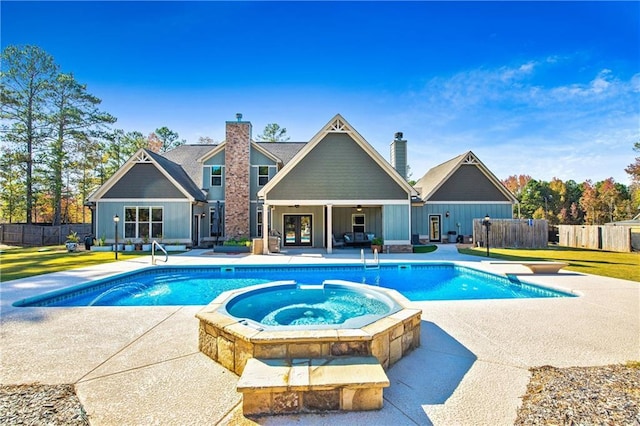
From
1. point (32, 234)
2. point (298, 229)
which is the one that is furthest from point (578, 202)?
point (32, 234)

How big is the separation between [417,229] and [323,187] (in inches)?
344

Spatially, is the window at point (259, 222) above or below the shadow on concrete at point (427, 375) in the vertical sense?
above

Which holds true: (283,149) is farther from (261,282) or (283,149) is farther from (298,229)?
(261,282)

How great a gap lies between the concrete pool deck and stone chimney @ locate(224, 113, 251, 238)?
41.0 ft

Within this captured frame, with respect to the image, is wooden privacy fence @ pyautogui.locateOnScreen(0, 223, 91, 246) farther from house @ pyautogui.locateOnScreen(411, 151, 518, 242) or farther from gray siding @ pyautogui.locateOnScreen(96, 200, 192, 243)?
house @ pyautogui.locateOnScreen(411, 151, 518, 242)

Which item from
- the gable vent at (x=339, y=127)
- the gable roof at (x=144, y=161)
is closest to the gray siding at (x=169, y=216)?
the gable roof at (x=144, y=161)

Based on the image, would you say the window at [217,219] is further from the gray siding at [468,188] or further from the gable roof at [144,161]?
the gray siding at [468,188]

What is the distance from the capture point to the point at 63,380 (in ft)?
10.4

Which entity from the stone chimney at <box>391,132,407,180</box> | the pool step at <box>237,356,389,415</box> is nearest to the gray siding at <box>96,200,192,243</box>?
the stone chimney at <box>391,132,407,180</box>

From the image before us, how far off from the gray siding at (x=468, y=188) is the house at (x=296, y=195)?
7 centimetres

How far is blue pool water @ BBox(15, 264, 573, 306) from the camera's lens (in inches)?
285

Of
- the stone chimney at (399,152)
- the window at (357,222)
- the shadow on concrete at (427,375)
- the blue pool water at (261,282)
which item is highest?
the stone chimney at (399,152)

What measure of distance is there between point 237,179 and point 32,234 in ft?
56.5

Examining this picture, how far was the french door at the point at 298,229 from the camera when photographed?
18344 mm
